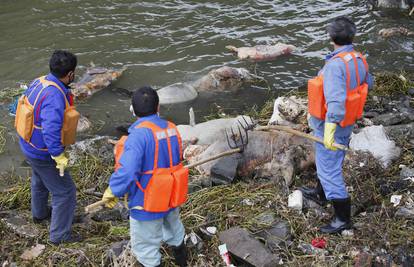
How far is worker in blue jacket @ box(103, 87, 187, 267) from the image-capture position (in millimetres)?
3721

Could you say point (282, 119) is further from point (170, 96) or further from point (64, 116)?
point (64, 116)

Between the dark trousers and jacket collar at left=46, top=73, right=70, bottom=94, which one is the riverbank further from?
jacket collar at left=46, top=73, right=70, bottom=94

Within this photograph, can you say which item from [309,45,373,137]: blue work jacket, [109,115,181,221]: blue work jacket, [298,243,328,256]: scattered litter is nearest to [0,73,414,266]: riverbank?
[298,243,328,256]: scattered litter

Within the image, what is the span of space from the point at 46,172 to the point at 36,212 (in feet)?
2.27

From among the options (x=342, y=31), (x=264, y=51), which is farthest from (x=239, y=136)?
(x=264, y=51)

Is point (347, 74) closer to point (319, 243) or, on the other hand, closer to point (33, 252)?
point (319, 243)

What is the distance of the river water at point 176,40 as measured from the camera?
28.6ft

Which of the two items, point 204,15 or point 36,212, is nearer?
point 36,212

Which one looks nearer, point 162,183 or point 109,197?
point 162,183

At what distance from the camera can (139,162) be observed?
12.2ft

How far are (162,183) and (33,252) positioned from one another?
6.07 feet

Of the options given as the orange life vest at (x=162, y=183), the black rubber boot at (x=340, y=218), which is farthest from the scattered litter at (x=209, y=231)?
the black rubber boot at (x=340, y=218)

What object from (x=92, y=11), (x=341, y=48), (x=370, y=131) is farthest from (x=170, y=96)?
(x=92, y=11)

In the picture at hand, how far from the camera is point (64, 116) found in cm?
452
